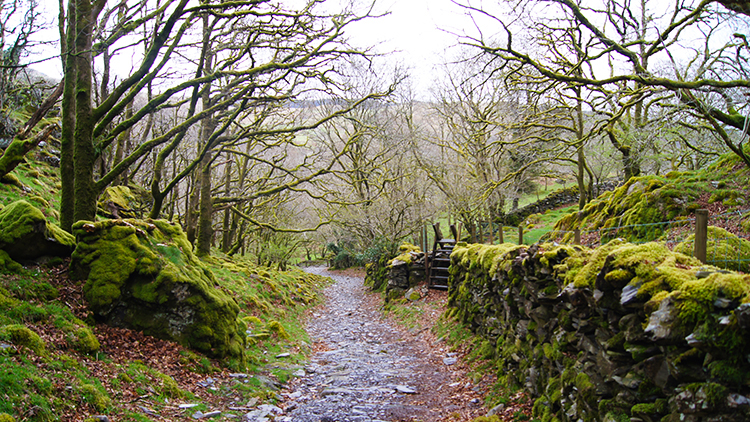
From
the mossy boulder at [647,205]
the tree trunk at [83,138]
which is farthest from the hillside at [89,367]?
the mossy boulder at [647,205]

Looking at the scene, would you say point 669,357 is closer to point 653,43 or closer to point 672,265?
point 672,265

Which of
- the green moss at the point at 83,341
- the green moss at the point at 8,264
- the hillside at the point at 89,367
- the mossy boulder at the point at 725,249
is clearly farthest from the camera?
the green moss at the point at 8,264

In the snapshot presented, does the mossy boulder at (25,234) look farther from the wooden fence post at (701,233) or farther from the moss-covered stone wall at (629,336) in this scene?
the wooden fence post at (701,233)

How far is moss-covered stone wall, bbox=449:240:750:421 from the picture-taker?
2500mm

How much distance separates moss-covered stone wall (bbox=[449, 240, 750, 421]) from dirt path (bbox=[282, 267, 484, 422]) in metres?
1.16

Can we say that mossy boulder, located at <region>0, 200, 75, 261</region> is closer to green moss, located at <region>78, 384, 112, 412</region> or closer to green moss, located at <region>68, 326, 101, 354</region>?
green moss, located at <region>68, 326, 101, 354</region>

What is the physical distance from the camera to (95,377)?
15.1ft

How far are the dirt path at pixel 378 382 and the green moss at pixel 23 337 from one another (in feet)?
9.70

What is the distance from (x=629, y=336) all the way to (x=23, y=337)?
230 inches

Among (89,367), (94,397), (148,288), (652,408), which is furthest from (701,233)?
(148,288)

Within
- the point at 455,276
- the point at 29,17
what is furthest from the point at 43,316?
the point at 455,276

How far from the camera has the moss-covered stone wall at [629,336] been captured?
2500 mm

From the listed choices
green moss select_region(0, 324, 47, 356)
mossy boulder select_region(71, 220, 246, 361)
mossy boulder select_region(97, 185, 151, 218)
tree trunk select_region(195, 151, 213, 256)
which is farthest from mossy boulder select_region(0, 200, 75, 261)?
tree trunk select_region(195, 151, 213, 256)

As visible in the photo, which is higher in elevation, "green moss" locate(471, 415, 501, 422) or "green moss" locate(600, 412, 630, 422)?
"green moss" locate(600, 412, 630, 422)
